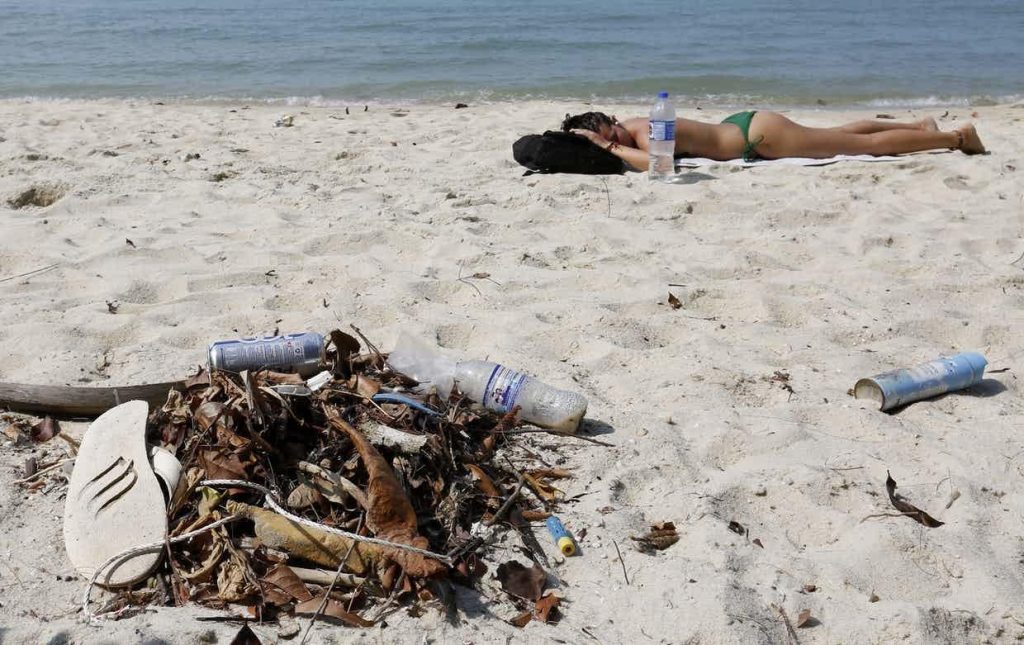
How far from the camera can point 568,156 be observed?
5.44 metres

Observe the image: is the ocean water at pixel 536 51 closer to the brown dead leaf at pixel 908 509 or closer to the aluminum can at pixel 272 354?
the aluminum can at pixel 272 354

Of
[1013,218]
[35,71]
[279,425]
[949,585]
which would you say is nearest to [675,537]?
[949,585]

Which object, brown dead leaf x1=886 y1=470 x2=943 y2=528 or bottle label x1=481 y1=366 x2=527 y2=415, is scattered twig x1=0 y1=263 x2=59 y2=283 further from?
brown dead leaf x1=886 y1=470 x2=943 y2=528

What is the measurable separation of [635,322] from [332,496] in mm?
1641

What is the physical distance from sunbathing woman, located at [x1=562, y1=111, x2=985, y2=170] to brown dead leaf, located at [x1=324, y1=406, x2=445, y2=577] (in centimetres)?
395

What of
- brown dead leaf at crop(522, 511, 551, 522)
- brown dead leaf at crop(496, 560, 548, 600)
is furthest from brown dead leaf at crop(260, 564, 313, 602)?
brown dead leaf at crop(522, 511, 551, 522)

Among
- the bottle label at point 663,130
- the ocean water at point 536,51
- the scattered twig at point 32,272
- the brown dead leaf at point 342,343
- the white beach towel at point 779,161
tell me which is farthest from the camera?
the ocean water at point 536,51

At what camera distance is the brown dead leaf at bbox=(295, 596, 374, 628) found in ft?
6.23

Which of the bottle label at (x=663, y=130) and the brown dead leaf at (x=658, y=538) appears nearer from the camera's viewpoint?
the brown dead leaf at (x=658, y=538)

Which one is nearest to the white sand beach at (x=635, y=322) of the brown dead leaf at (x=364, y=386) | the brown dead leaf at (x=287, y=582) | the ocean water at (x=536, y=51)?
the brown dead leaf at (x=287, y=582)

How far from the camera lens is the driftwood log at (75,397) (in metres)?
2.59

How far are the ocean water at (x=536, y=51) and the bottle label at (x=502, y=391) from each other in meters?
7.11

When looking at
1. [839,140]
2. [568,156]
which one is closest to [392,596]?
[568,156]

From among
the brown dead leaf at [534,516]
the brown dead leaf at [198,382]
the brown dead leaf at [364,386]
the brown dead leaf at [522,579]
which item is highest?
the brown dead leaf at [198,382]
